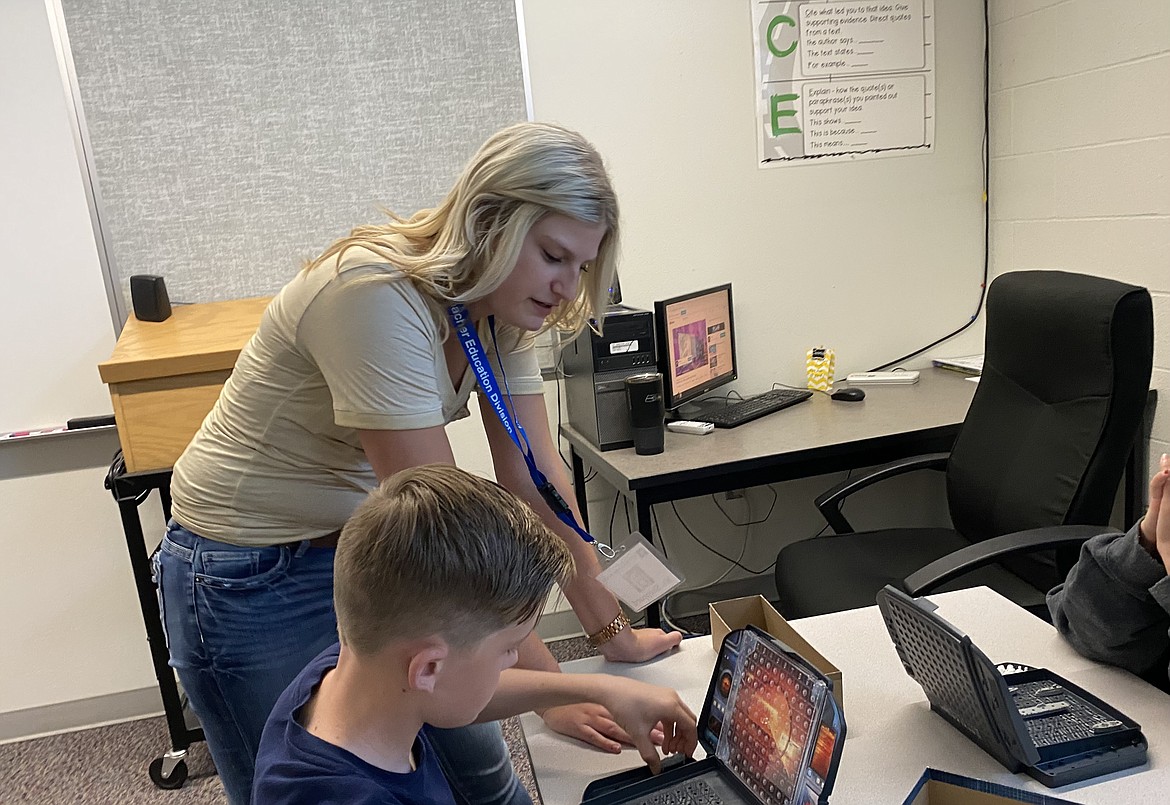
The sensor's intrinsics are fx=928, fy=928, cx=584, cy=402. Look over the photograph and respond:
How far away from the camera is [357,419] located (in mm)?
1188

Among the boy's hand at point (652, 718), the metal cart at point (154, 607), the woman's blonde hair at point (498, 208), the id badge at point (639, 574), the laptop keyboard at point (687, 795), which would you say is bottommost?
the metal cart at point (154, 607)

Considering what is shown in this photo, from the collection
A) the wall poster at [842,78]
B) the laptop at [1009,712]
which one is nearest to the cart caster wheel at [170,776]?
the laptop at [1009,712]

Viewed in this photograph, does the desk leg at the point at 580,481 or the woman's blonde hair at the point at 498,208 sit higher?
the woman's blonde hair at the point at 498,208

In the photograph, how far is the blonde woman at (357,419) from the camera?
3.93 feet

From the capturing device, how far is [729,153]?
2891 mm

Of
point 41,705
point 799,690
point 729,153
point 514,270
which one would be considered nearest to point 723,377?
point 729,153

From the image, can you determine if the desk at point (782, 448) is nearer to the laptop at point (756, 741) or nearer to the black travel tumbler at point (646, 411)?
the black travel tumbler at point (646, 411)

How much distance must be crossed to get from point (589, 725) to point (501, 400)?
1.61 feet

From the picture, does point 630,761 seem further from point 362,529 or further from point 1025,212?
point 1025,212

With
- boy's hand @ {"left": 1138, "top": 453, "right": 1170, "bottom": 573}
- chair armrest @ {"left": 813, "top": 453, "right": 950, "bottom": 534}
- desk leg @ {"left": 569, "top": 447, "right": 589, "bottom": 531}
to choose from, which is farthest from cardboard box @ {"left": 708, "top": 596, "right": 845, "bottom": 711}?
desk leg @ {"left": 569, "top": 447, "right": 589, "bottom": 531}

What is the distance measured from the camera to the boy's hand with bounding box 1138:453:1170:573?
1.12 meters

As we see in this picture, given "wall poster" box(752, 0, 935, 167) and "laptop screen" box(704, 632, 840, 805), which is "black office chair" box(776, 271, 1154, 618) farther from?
"wall poster" box(752, 0, 935, 167)

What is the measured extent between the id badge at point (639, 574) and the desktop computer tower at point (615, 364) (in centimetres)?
126

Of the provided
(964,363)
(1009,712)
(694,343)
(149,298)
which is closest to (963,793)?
(1009,712)
